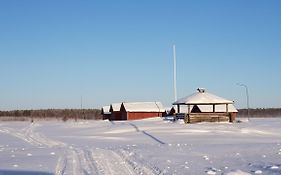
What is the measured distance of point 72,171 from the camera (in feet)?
41.6

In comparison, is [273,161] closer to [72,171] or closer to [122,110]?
[72,171]

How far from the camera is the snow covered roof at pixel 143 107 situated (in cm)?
7725

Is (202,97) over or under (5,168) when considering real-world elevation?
over

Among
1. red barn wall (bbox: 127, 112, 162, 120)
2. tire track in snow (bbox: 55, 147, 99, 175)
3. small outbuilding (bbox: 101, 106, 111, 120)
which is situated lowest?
tire track in snow (bbox: 55, 147, 99, 175)

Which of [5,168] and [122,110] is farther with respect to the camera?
[122,110]

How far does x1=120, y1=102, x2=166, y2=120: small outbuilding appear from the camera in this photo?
77.1 m

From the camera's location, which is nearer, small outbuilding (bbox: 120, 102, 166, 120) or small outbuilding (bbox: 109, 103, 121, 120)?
small outbuilding (bbox: 120, 102, 166, 120)

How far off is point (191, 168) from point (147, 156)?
3831mm

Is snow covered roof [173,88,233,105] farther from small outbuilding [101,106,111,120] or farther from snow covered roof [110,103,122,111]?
small outbuilding [101,106,111,120]

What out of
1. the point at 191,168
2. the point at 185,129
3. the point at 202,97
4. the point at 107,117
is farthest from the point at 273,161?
the point at 107,117

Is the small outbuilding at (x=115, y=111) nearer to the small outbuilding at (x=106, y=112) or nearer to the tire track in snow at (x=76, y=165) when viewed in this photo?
the small outbuilding at (x=106, y=112)

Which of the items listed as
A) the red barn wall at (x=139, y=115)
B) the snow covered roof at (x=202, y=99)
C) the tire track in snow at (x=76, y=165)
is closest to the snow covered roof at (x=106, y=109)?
the red barn wall at (x=139, y=115)

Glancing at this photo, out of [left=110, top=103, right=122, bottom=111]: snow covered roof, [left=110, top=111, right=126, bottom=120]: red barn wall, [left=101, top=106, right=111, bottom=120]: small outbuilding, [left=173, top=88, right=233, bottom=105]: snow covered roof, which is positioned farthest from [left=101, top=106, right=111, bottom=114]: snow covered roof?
[left=173, top=88, right=233, bottom=105]: snow covered roof

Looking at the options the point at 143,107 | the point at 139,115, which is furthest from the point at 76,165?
the point at 143,107
